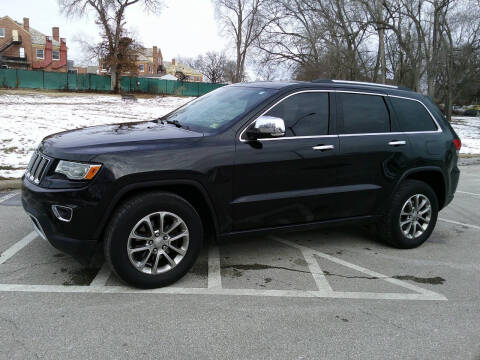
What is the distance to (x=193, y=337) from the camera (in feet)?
9.88

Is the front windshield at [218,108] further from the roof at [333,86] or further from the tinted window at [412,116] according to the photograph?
the tinted window at [412,116]

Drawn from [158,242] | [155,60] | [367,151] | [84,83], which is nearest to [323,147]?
[367,151]

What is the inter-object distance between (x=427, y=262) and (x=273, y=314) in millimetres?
2205

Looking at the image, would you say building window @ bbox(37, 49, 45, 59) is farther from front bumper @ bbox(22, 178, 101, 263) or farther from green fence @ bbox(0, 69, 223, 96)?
front bumper @ bbox(22, 178, 101, 263)

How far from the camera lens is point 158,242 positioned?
3648mm

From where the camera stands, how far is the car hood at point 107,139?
136 inches

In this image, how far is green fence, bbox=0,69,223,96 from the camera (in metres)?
36.4

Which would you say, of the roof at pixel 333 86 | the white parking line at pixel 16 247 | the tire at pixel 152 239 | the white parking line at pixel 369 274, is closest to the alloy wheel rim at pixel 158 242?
the tire at pixel 152 239

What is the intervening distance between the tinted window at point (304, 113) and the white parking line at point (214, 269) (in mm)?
1455

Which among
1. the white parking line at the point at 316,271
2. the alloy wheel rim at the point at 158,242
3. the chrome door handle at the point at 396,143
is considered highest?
the chrome door handle at the point at 396,143

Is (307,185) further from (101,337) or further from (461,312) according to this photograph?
(101,337)

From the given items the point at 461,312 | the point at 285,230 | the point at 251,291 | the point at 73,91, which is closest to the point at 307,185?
the point at 285,230

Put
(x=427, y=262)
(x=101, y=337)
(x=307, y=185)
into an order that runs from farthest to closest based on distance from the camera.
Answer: (x=427, y=262) < (x=307, y=185) < (x=101, y=337)

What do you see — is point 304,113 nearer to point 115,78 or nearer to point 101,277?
point 101,277
